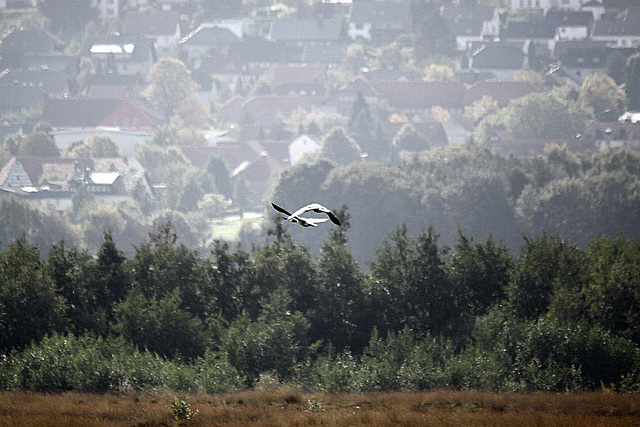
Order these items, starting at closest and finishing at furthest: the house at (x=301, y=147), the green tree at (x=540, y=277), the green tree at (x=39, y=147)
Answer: the green tree at (x=540, y=277), the green tree at (x=39, y=147), the house at (x=301, y=147)

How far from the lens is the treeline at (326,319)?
38.9 metres

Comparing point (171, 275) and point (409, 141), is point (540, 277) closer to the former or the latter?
point (171, 275)

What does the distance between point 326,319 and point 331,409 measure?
17777mm

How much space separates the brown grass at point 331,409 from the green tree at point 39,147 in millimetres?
150293

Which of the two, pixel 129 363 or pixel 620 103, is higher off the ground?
pixel 620 103

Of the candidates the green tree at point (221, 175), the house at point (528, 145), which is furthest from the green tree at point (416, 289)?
the house at point (528, 145)

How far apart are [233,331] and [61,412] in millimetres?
13521

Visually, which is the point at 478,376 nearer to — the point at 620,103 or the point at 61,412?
the point at 61,412

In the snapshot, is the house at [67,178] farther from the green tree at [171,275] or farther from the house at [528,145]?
the green tree at [171,275]

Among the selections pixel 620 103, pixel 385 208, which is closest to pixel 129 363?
pixel 385 208

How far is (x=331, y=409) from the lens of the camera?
31.8 meters

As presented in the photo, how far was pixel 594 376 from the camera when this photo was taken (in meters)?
39.3

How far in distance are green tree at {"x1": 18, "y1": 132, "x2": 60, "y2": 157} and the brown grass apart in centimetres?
15029

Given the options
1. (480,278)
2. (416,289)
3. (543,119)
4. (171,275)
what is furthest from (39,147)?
(480,278)
